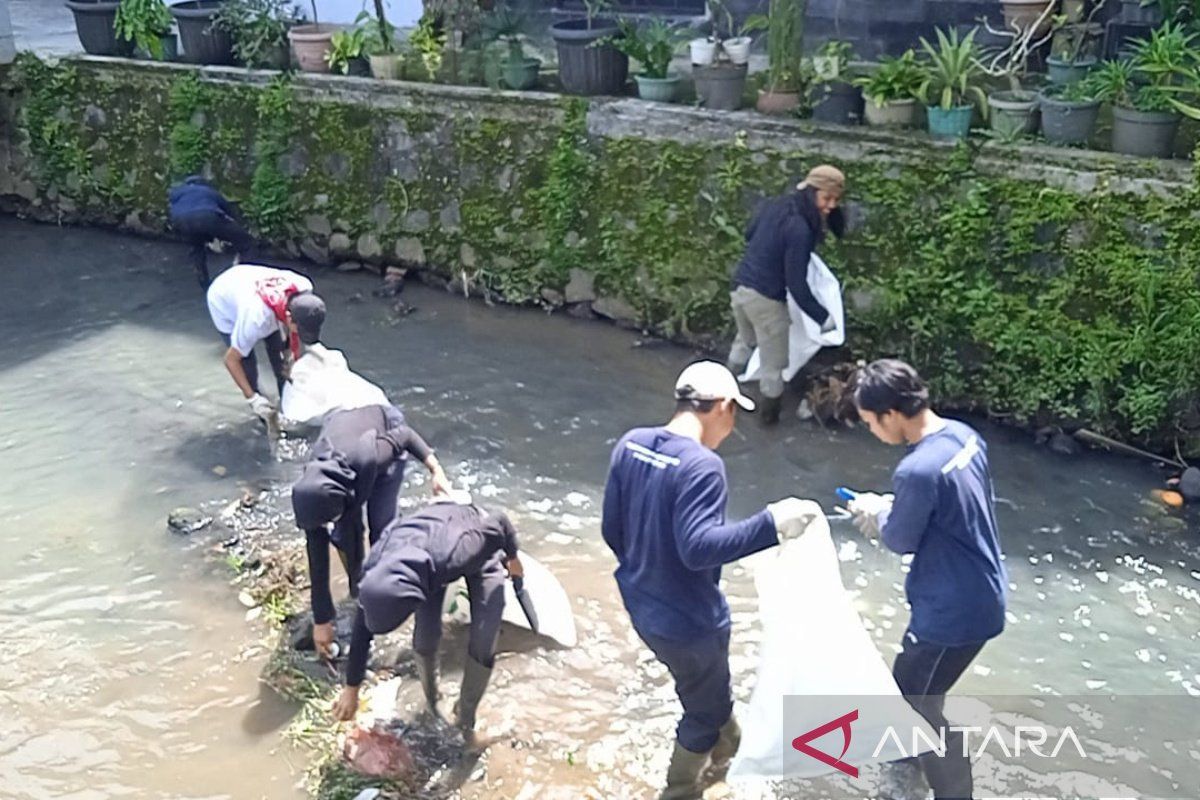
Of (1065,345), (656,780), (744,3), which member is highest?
(744,3)

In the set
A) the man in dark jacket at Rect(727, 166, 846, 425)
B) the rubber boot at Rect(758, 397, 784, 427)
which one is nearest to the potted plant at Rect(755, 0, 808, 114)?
the man in dark jacket at Rect(727, 166, 846, 425)

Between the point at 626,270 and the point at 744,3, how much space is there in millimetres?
3087

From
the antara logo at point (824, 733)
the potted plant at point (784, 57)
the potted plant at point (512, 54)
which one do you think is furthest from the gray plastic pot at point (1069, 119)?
the antara logo at point (824, 733)

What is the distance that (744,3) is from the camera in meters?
10.6

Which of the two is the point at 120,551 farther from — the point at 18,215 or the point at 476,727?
the point at 18,215

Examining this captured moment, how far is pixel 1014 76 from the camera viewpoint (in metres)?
8.17

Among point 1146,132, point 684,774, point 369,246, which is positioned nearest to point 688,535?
point 684,774

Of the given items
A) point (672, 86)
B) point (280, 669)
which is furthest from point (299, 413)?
point (672, 86)

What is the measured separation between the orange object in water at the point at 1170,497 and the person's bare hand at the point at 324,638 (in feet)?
14.6

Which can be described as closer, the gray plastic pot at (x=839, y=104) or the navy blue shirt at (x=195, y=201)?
the gray plastic pot at (x=839, y=104)

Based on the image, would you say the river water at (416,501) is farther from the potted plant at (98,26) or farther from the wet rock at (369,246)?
the potted plant at (98,26)

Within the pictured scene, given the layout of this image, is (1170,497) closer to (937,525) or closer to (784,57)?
(937,525)

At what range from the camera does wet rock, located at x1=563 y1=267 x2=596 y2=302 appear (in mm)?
9359

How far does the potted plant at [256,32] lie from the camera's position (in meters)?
10.6
